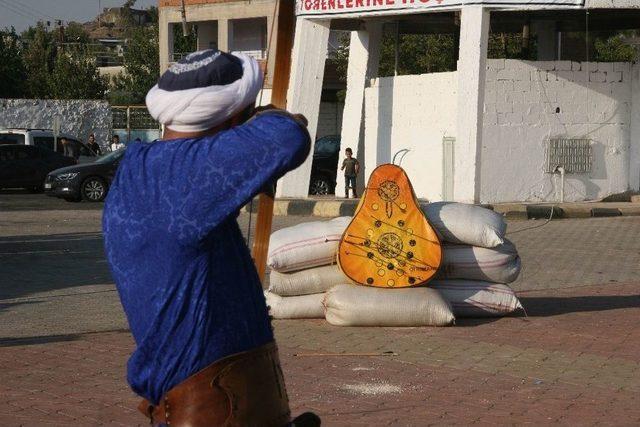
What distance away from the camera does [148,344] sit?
3.30 meters

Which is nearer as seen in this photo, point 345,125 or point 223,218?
point 223,218

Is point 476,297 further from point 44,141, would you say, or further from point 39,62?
point 39,62

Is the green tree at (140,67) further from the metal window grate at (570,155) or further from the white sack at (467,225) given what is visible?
the white sack at (467,225)

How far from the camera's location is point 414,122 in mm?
27250

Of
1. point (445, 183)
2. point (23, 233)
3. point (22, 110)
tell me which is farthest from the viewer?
point (22, 110)

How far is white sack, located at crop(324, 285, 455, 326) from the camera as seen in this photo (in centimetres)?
1014

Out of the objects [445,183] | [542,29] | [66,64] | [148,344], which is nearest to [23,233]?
[445,183]

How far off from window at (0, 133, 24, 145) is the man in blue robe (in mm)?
35967

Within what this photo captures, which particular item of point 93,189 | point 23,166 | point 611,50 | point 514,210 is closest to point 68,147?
point 23,166

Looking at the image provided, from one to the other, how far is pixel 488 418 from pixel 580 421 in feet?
1.78

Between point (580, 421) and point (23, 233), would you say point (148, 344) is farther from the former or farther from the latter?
point (23, 233)

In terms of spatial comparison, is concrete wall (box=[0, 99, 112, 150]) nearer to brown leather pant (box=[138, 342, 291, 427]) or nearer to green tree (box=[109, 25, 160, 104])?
green tree (box=[109, 25, 160, 104])

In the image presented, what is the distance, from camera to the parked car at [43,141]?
38375 millimetres

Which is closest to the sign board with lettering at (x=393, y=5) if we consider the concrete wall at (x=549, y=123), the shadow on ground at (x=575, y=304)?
the concrete wall at (x=549, y=123)
